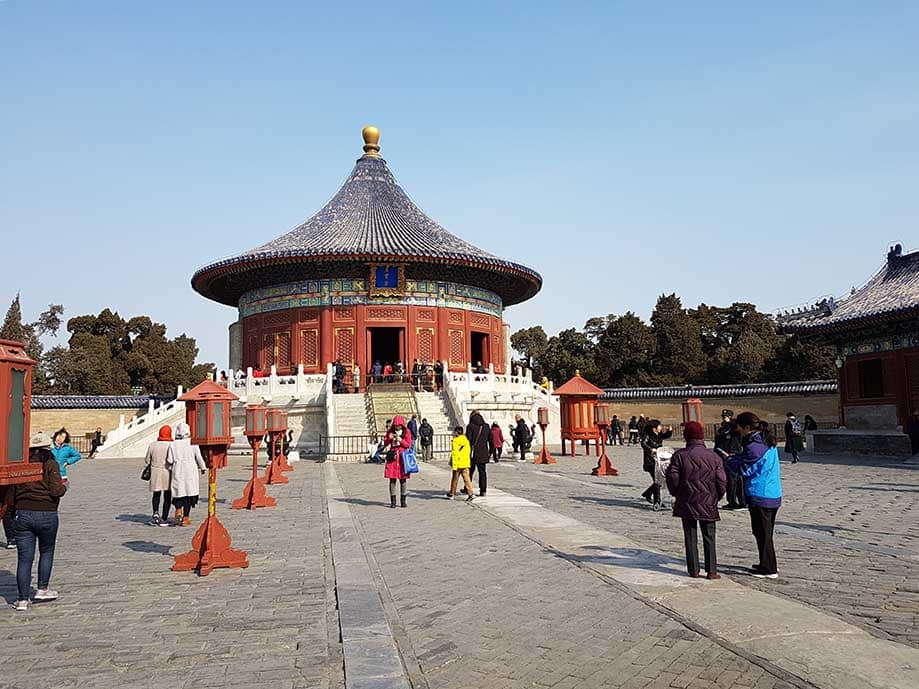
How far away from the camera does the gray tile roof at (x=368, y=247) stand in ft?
105

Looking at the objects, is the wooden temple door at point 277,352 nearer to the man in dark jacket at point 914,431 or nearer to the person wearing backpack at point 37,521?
the man in dark jacket at point 914,431

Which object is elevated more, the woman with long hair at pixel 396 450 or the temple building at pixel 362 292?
the temple building at pixel 362 292

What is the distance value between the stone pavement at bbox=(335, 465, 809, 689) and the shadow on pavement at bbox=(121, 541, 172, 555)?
7.50 feet

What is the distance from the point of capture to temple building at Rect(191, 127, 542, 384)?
3228 centimetres

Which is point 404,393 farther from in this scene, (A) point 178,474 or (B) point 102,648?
(B) point 102,648

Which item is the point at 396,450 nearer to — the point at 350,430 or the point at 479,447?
the point at 479,447

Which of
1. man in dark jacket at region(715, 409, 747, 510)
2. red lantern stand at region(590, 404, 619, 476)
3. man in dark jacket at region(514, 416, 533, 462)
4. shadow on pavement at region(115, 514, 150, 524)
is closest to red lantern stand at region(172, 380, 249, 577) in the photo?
shadow on pavement at region(115, 514, 150, 524)

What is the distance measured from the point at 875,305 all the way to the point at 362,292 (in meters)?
19.2

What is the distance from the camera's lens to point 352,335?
32.3 m

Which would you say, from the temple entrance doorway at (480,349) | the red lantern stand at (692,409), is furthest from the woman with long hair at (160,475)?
the temple entrance doorway at (480,349)

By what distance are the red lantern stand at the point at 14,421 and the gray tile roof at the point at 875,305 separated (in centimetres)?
2282

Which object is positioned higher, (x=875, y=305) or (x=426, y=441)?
(x=875, y=305)

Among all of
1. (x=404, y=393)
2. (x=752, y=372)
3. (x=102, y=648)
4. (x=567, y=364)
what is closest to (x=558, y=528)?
(x=102, y=648)

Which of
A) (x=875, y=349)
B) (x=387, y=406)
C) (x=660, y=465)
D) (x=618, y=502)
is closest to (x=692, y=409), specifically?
(x=618, y=502)
